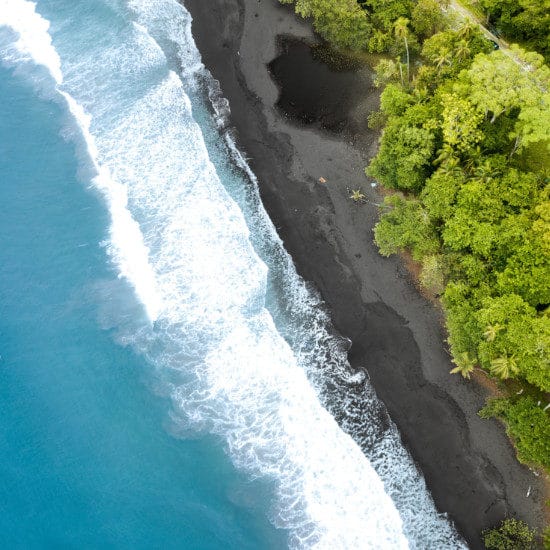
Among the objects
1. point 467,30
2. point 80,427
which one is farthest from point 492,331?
point 80,427

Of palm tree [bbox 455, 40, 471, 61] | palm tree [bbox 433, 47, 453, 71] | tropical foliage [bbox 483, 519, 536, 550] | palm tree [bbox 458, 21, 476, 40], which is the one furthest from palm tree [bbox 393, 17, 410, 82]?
tropical foliage [bbox 483, 519, 536, 550]

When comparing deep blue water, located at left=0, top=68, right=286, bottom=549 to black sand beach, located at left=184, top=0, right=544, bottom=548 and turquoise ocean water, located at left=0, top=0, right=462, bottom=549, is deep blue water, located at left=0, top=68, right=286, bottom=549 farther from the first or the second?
black sand beach, located at left=184, top=0, right=544, bottom=548

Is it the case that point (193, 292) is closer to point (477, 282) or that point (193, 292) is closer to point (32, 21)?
point (477, 282)

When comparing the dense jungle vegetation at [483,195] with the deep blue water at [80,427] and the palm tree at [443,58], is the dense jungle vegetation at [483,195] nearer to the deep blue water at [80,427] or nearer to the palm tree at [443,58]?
the palm tree at [443,58]

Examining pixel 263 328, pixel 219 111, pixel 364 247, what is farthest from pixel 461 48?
pixel 263 328

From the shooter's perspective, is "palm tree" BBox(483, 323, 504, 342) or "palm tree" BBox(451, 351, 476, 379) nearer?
"palm tree" BBox(483, 323, 504, 342)

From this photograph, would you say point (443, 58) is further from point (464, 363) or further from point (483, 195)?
point (464, 363)

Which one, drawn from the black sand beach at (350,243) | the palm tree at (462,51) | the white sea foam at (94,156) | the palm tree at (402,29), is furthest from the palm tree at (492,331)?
the palm tree at (402,29)
